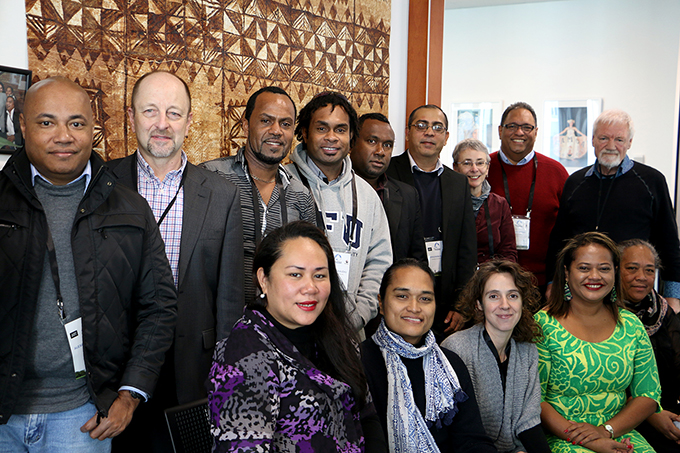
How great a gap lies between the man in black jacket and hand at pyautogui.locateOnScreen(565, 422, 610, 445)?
1.85 m

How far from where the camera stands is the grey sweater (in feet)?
8.00

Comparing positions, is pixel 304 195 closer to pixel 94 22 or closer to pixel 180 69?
pixel 180 69

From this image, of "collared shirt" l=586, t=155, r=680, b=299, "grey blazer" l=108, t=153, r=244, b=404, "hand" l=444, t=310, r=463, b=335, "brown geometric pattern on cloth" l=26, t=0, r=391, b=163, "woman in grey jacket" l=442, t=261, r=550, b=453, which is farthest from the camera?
"collared shirt" l=586, t=155, r=680, b=299

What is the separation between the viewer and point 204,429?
1.76 metres

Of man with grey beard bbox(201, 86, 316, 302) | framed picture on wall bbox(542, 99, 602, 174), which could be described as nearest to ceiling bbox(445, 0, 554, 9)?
framed picture on wall bbox(542, 99, 602, 174)

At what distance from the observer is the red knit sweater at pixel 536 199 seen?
12.3 feet

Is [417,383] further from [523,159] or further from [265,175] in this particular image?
[523,159]

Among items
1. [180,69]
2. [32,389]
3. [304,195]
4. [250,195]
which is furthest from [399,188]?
[32,389]

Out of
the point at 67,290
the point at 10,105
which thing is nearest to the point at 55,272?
the point at 67,290

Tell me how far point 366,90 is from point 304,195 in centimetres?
172

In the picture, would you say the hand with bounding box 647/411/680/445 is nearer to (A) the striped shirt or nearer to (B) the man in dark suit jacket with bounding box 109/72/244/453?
(A) the striped shirt

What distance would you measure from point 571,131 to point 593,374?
14.6 ft

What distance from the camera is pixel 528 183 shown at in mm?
3826

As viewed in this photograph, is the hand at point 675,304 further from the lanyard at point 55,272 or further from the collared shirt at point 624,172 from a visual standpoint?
the lanyard at point 55,272
